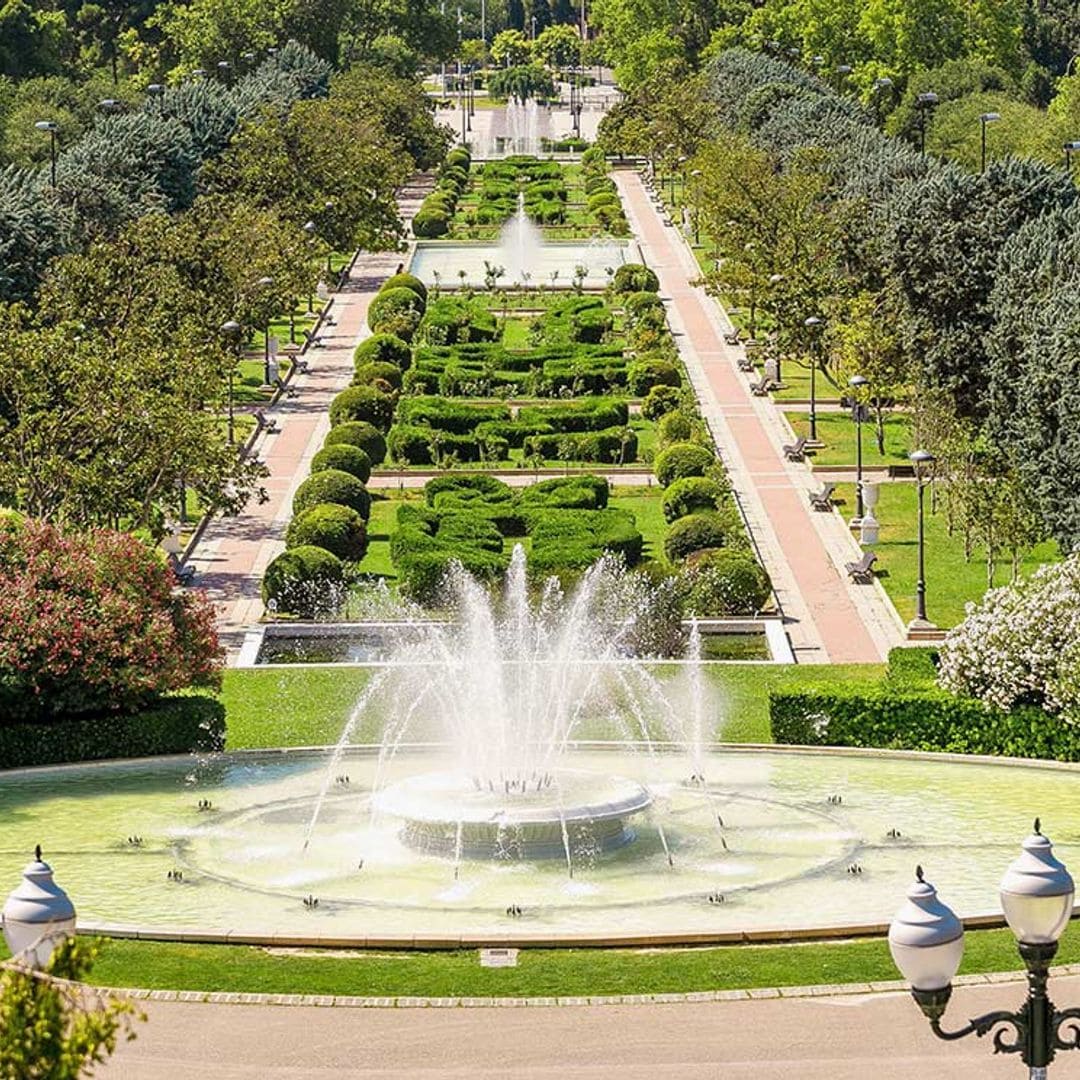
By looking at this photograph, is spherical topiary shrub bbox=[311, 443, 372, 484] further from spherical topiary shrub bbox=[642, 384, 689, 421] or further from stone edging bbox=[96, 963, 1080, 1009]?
stone edging bbox=[96, 963, 1080, 1009]

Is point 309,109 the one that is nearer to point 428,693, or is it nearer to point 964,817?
point 428,693

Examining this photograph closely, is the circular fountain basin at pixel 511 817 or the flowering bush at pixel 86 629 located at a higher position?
the flowering bush at pixel 86 629

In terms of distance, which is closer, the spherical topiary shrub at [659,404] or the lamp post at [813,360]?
the lamp post at [813,360]

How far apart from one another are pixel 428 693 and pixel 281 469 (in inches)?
937

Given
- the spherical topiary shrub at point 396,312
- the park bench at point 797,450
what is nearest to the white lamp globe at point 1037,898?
the park bench at point 797,450

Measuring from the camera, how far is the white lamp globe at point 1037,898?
16.2 metres

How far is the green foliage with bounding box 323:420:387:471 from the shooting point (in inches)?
2633

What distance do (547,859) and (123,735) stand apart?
29.3 ft

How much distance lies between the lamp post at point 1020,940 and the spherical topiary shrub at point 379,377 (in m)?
59.5

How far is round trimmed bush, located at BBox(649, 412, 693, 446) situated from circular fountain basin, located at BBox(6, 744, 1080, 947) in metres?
27.3

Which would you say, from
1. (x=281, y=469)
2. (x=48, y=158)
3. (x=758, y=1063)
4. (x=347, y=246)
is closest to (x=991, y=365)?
(x=281, y=469)

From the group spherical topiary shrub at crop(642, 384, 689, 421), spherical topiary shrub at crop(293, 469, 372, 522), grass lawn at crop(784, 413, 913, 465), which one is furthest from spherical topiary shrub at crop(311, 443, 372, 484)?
spherical topiary shrub at crop(642, 384, 689, 421)

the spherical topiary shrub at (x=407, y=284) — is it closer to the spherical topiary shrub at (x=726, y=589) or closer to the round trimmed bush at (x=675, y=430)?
the round trimmed bush at (x=675, y=430)

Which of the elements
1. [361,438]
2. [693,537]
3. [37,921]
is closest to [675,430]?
[361,438]
